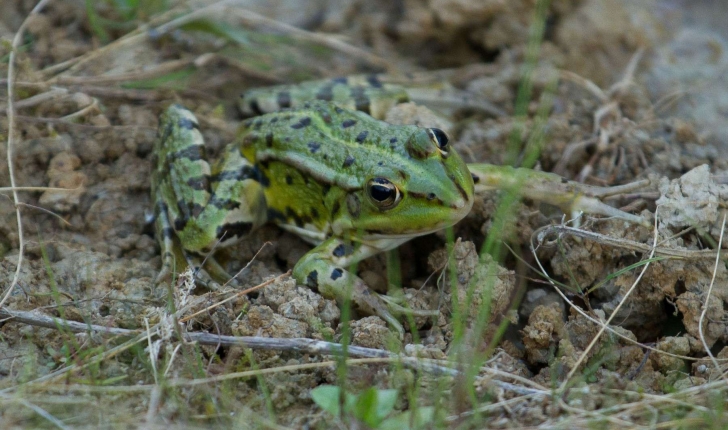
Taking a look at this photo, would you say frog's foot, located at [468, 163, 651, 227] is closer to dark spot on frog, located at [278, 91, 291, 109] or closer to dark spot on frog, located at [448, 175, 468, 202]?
dark spot on frog, located at [448, 175, 468, 202]

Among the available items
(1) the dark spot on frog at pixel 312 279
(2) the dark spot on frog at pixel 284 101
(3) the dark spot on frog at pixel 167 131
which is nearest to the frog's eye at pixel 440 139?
(1) the dark spot on frog at pixel 312 279

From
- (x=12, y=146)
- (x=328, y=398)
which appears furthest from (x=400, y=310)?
(x=12, y=146)

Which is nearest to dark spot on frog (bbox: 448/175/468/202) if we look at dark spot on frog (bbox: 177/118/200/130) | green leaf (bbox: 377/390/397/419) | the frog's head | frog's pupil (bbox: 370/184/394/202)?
the frog's head

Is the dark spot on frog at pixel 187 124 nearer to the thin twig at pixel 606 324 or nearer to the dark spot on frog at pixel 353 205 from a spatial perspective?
the dark spot on frog at pixel 353 205

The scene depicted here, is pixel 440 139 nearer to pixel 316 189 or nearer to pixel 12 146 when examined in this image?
pixel 316 189

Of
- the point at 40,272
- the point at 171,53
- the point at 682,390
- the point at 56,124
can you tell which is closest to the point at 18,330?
the point at 40,272

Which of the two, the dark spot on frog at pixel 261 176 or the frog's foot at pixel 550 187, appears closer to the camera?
the frog's foot at pixel 550 187

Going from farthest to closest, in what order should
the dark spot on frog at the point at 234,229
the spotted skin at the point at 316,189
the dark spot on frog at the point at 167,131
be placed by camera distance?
the dark spot on frog at the point at 167,131 → the dark spot on frog at the point at 234,229 → the spotted skin at the point at 316,189

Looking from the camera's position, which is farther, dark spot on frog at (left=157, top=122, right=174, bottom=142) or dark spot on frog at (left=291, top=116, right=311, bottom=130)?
dark spot on frog at (left=157, top=122, right=174, bottom=142)
